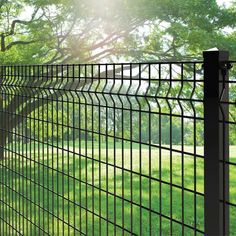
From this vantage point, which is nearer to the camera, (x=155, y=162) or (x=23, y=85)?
(x=23, y=85)

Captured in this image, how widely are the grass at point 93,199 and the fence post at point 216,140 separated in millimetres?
158

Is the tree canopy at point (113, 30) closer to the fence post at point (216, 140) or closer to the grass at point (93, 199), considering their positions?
the grass at point (93, 199)

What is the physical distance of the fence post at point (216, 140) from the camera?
8.35 ft

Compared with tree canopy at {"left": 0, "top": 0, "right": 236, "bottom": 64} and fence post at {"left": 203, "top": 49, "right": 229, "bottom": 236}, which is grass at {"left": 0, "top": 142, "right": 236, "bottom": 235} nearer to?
fence post at {"left": 203, "top": 49, "right": 229, "bottom": 236}

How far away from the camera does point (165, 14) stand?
15719mm

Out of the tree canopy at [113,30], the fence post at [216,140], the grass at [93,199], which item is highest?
the tree canopy at [113,30]

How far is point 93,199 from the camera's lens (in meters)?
3.72

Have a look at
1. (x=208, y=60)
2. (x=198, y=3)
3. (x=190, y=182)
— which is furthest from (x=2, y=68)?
(x=198, y=3)

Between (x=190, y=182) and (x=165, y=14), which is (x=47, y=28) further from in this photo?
(x=190, y=182)

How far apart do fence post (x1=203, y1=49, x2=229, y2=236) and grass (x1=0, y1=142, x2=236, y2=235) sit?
0.16m

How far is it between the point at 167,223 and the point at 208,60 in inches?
377

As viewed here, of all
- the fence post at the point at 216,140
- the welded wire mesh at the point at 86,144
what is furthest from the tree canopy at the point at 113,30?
the fence post at the point at 216,140

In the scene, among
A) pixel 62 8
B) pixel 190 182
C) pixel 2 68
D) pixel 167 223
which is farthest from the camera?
pixel 62 8

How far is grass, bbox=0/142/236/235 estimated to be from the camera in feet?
11.4
